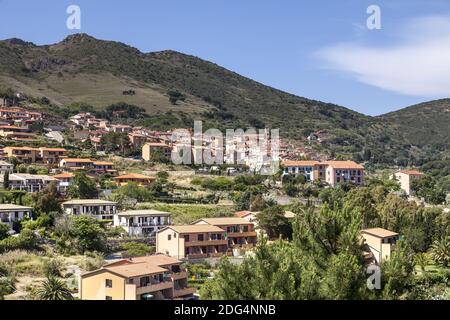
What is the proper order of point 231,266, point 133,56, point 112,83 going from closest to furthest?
point 231,266, point 112,83, point 133,56

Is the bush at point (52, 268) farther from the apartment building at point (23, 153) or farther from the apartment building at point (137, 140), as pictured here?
the apartment building at point (137, 140)

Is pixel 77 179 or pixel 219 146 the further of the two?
pixel 219 146

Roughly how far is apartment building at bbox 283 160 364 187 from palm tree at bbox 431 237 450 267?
34.7 metres

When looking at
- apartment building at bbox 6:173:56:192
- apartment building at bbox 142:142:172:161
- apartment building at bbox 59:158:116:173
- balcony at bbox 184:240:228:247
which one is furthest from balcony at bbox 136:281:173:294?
apartment building at bbox 142:142:172:161

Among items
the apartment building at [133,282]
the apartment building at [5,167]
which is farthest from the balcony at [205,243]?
the apartment building at [5,167]

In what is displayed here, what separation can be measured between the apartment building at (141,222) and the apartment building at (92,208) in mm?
1883

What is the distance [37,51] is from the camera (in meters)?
176

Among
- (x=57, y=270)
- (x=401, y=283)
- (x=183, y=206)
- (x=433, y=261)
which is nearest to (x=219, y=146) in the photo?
(x=183, y=206)

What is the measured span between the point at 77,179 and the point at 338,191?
26.0 meters

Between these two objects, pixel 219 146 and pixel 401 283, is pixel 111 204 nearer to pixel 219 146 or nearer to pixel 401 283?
pixel 401 283

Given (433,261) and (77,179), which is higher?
(77,179)

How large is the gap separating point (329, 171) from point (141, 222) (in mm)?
36266

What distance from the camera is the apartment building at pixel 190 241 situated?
37.7 meters

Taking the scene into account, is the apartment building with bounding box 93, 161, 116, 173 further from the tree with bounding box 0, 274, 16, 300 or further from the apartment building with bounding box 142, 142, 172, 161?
the tree with bounding box 0, 274, 16, 300
